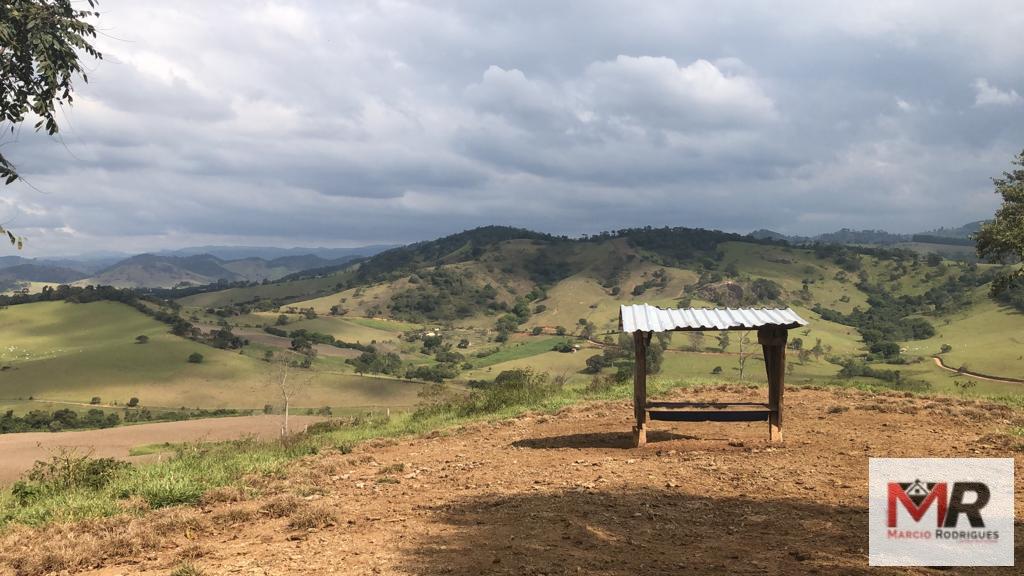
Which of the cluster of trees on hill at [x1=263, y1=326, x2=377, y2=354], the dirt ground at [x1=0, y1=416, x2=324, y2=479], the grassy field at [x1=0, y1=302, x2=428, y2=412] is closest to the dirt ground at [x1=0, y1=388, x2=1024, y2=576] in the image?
the dirt ground at [x1=0, y1=416, x2=324, y2=479]

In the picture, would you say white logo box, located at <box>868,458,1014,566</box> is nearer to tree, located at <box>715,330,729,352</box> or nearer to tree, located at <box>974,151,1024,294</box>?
tree, located at <box>974,151,1024,294</box>

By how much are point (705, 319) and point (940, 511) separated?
542 centimetres

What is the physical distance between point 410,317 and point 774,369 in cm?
18899

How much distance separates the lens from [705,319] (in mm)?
12008

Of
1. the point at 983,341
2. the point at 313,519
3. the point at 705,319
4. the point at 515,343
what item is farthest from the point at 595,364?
the point at 313,519

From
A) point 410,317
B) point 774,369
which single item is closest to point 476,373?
point 410,317

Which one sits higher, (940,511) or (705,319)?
(705,319)

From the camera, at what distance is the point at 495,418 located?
707 inches

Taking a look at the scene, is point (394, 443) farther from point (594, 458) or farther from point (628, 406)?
point (628, 406)

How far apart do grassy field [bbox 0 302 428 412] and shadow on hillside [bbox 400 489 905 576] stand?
79.2 meters

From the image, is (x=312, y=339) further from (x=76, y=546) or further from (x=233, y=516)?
(x=76, y=546)

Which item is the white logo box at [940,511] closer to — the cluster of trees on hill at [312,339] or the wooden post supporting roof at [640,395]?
the wooden post supporting roof at [640,395]

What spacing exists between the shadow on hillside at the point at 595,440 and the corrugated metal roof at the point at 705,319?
257 centimetres

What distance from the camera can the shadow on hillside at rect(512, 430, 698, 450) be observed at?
12.8 metres
